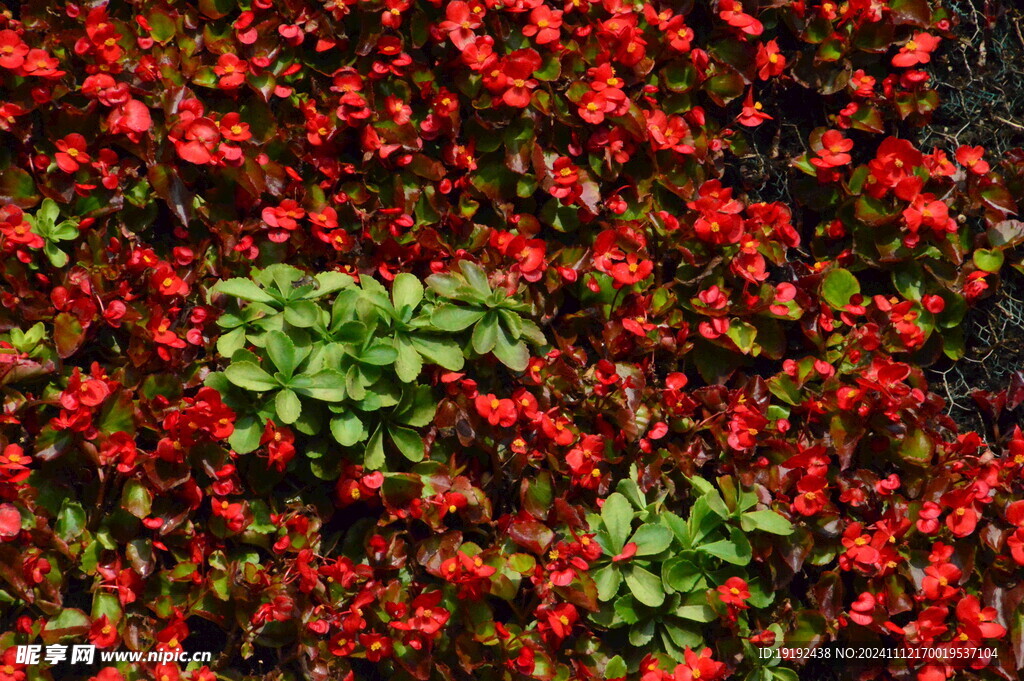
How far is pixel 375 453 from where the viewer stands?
2.28 meters

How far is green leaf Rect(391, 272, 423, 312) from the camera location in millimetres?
2244

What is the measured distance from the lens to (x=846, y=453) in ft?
8.23

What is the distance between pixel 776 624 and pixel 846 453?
0.47 meters

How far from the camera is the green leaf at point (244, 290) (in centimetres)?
220

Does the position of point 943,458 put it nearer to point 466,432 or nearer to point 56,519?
point 466,432

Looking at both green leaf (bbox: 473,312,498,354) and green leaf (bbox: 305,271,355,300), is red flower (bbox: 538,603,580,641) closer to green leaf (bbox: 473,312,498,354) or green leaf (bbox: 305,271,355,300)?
green leaf (bbox: 473,312,498,354)

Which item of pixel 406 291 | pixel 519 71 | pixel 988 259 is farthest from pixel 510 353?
pixel 988 259

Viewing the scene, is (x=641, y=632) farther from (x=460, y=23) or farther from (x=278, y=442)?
(x=460, y=23)

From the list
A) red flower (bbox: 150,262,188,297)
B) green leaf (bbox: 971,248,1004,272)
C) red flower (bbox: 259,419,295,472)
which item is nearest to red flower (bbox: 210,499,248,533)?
red flower (bbox: 259,419,295,472)

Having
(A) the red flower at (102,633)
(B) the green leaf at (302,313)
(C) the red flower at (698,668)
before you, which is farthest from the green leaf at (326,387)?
(C) the red flower at (698,668)

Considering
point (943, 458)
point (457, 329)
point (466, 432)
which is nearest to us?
point (457, 329)

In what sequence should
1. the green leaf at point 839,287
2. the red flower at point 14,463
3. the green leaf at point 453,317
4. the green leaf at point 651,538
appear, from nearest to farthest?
1. the red flower at point 14,463
2. the green leaf at point 453,317
3. the green leaf at point 651,538
4. the green leaf at point 839,287

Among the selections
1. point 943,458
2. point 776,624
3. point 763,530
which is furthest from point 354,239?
point 943,458

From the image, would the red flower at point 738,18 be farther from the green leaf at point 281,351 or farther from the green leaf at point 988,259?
the green leaf at point 281,351
